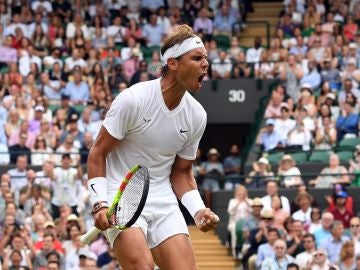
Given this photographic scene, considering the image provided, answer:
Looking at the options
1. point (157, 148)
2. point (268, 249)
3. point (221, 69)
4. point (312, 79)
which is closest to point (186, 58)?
point (157, 148)

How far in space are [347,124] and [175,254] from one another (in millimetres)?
11624

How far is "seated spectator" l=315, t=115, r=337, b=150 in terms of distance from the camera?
1961 cm

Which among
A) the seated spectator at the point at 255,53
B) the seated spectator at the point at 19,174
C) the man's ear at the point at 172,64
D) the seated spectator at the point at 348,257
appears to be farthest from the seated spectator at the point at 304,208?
the man's ear at the point at 172,64

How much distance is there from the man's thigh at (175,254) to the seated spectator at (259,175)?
966 cm

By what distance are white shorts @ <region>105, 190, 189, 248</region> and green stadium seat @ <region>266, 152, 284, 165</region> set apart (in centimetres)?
1048

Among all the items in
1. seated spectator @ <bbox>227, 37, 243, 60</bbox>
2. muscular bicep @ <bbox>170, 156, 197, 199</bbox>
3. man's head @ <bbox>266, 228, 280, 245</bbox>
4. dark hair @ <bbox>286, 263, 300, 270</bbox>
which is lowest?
man's head @ <bbox>266, 228, 280, 245</bbox>

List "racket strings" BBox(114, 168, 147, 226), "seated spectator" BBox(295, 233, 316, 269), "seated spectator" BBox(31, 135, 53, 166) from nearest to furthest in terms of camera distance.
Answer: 1. "racket strings" BBox(114, 168, 147, 226)
2. "seated spectator" BBox(295, 233, 316, 269)
3. "seated spectator" BBox(31, 135, 53, 166)

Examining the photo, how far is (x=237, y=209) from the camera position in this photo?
1739 centimetres

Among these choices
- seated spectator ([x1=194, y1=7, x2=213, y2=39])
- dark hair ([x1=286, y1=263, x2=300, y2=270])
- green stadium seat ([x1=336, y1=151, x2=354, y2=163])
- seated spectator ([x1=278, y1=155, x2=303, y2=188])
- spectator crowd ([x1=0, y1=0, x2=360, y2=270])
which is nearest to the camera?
dark hair ([x1=286, y1=263, x2=300, y2=270])

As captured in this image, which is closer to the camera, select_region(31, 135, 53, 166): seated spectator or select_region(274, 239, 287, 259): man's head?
select_region(274, 239, 287, 259): man's head

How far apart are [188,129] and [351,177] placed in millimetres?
9812

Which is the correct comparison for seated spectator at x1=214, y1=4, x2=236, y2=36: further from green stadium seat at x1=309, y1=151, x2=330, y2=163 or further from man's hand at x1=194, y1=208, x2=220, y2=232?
man's hand at x1=194, y1=208, x2=220, y2=232

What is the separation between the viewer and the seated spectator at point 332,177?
721 inches

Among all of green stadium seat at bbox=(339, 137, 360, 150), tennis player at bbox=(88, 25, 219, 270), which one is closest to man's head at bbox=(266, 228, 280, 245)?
green stadium seat at bbox=(339, 137, 360, 150)
